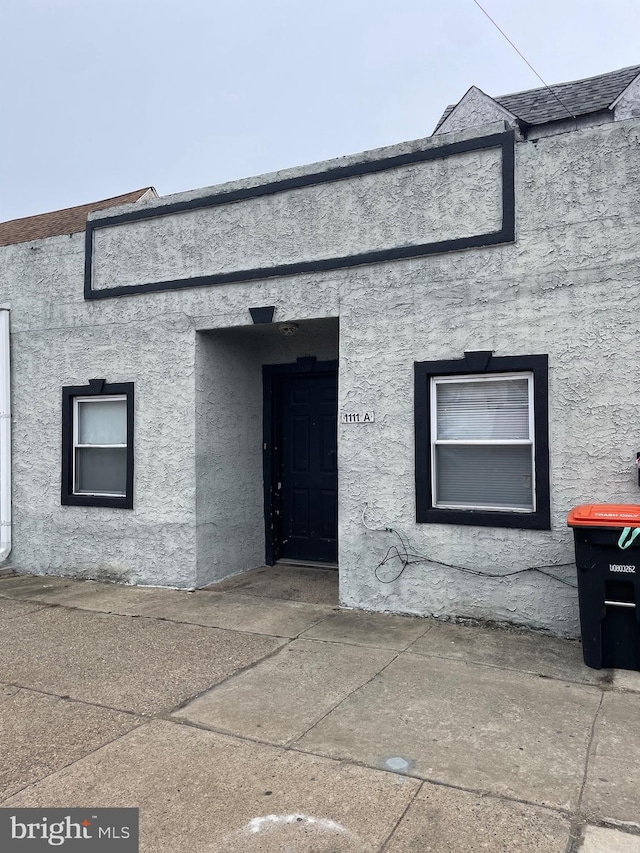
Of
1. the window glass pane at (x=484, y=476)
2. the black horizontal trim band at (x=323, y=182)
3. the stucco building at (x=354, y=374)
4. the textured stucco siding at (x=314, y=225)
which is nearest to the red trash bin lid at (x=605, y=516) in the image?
the stucco building at (x=354, y=374)

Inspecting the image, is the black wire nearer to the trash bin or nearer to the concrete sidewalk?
the concrete sidewalk

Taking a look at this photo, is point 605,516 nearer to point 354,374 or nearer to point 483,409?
point 483,409

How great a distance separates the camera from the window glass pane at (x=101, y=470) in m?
8.06

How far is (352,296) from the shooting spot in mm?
6637

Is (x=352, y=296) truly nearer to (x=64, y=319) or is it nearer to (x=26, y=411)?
(x=64, y=319)

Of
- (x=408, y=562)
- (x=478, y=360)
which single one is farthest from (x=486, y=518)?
(x=478, y=360)

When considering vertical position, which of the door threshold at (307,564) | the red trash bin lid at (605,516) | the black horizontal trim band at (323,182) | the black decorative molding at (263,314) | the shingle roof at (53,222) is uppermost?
the shingle roof at (53,222)

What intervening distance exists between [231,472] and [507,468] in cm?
331

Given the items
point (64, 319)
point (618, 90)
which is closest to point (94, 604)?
point (64, 319)

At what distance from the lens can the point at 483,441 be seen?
6.14 meters

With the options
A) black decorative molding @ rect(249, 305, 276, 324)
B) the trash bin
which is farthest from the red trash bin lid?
black decorative molding @ rect(249, 305, 276, 324)

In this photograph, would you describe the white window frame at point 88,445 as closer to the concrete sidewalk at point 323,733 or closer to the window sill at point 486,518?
the concrete sidewalk at point 323,733

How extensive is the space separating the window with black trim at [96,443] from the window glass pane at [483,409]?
3729 millimetres

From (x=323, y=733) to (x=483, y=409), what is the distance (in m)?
3.35
